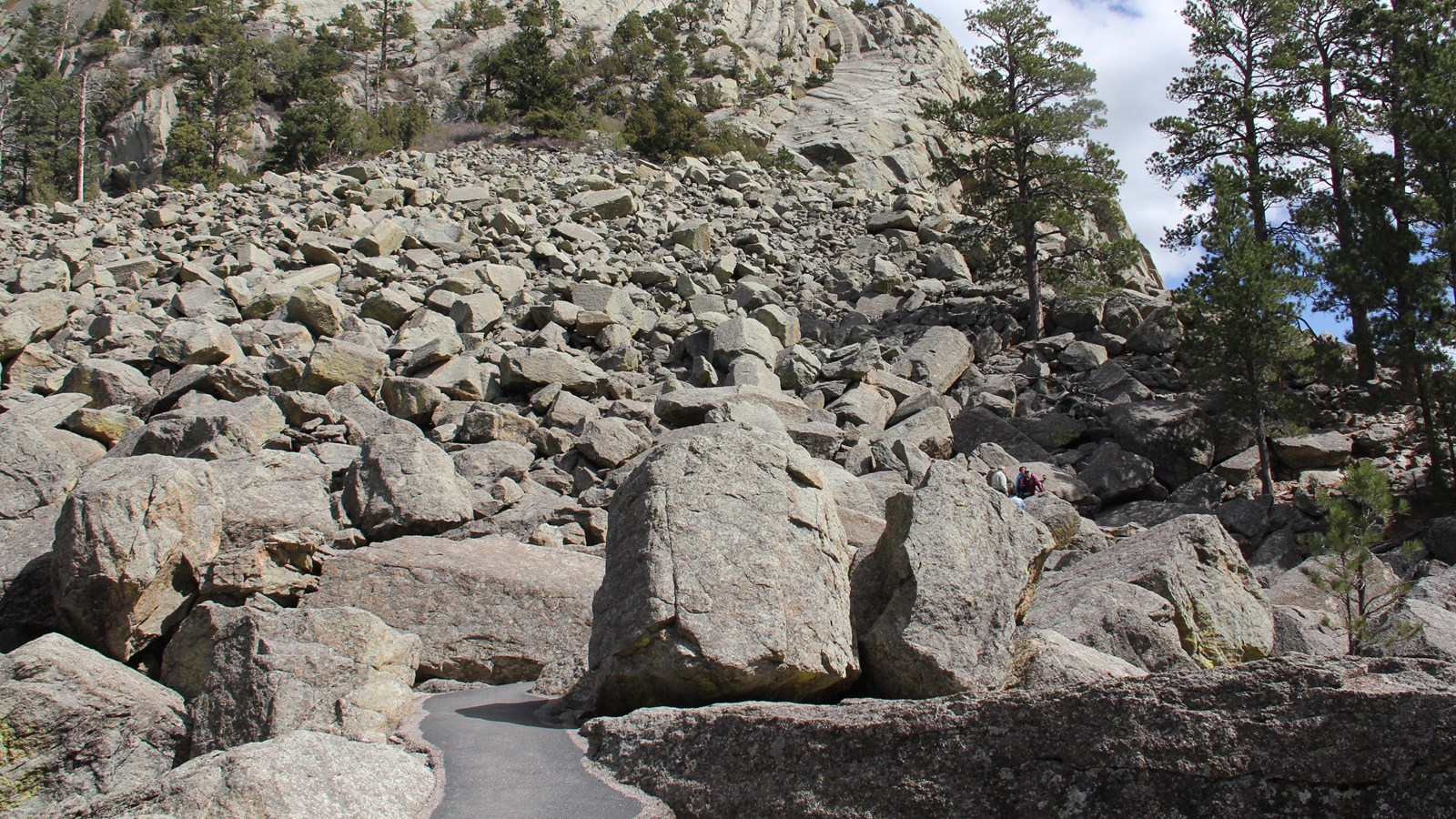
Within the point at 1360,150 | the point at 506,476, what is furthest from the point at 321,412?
the point at 1360,150

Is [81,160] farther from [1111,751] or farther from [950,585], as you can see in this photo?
[1111,751]

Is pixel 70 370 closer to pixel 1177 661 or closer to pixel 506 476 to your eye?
pixel 506 476

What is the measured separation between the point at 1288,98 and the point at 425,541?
21153 millimetres

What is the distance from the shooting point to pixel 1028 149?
24938 millimetres

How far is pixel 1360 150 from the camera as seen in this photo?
19.6 m

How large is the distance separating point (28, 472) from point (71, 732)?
5.98 meters

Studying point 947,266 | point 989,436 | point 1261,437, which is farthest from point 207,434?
point 947,266

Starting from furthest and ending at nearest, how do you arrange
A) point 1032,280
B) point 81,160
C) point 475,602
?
point 81,160 < point 1032,280 < point 475,602

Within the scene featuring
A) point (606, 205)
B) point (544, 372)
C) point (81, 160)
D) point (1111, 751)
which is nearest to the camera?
point (1111, 751)

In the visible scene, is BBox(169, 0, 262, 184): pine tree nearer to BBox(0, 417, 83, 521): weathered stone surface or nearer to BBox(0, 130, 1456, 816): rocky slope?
BBox(0, 130, 1456, 816): rocky slope

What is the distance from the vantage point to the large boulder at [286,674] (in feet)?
21.9

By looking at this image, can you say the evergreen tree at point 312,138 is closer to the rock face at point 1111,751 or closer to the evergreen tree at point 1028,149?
the evergreen tree at point 1028,149

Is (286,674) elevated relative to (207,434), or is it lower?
lower

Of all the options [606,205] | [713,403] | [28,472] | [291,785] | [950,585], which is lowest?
[291,785]
